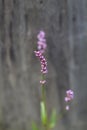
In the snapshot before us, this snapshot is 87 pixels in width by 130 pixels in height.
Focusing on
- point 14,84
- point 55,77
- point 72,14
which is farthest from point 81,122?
point 72,14

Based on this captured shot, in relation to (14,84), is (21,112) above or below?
below

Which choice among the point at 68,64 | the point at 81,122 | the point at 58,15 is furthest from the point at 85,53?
the point at 81,122

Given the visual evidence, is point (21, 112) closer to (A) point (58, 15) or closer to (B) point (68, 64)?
(B) point (68, 64)

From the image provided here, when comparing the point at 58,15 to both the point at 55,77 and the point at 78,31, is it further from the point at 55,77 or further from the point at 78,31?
the point at 55,77

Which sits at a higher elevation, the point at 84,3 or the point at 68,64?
the point at 84,3

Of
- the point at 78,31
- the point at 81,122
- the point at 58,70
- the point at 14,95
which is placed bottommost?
the point at 81,122

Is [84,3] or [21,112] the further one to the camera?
[21,112]
